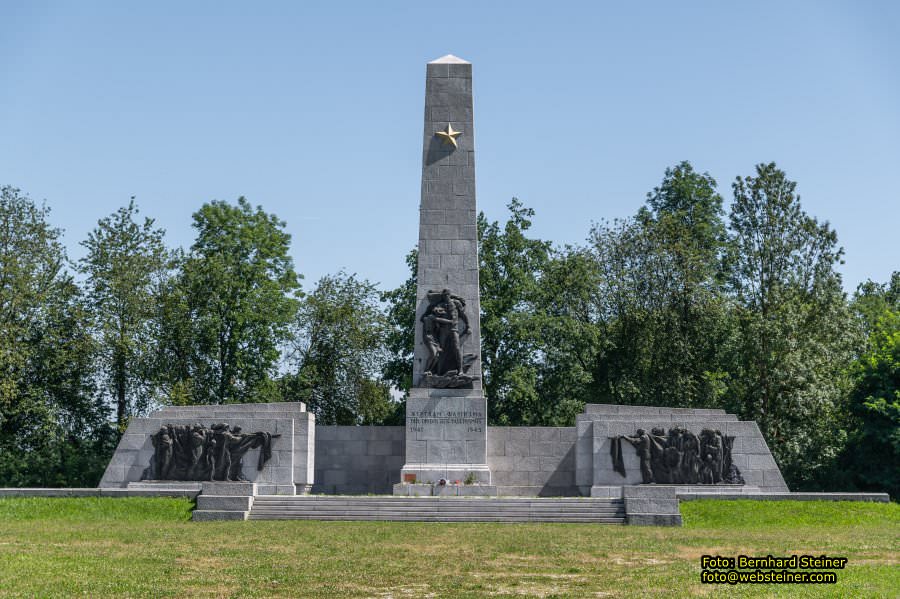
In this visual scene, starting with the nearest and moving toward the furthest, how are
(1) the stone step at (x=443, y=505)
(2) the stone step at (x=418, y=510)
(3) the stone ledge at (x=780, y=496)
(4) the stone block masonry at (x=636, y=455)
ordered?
(2) the stone step at (x=418, y=510) < (1) the stone step at (x=443, y=505) < (3) the stone ledge at (x=780, y=496) < (4) the stone block masonry at (x=636, y=455)

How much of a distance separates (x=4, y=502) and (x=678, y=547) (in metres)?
14.5

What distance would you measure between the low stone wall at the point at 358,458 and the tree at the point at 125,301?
12802 millimetres

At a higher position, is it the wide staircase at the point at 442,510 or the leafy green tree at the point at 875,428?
the leafy green tree at the point at 875,428

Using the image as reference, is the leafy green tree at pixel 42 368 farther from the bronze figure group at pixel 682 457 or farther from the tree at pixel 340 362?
the bronze figure group at pixel 682 457

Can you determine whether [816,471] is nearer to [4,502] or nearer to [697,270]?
[697,270]

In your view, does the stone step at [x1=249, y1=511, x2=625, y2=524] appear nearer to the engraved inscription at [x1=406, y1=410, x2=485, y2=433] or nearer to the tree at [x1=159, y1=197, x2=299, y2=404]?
the engraved inscription at [x1=406, y1=410, x2=485, y2=433]

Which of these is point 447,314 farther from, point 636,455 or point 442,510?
point 442,510

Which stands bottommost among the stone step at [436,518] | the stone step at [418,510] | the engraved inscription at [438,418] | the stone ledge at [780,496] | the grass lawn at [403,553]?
the grass lawn at [403,553]

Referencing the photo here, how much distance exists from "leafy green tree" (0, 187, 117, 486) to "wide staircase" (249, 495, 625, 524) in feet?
55.0

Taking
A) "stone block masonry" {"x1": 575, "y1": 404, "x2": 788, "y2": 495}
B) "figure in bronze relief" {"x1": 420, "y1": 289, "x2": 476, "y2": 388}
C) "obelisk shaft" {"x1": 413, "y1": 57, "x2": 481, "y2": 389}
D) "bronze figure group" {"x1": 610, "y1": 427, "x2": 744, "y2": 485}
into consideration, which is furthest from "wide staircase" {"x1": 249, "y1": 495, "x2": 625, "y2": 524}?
"obelisk shaft" {"x1": 413, "y1": 57, "x2": 481, "y2": 389}

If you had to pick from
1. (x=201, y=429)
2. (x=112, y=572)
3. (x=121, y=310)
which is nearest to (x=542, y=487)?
(x=201, y=429)

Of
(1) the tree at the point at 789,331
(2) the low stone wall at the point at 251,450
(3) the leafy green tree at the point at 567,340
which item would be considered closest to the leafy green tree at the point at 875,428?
(1) the tree at the point at 789,331

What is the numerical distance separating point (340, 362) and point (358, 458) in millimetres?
14446

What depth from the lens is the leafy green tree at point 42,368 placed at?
3653cm
